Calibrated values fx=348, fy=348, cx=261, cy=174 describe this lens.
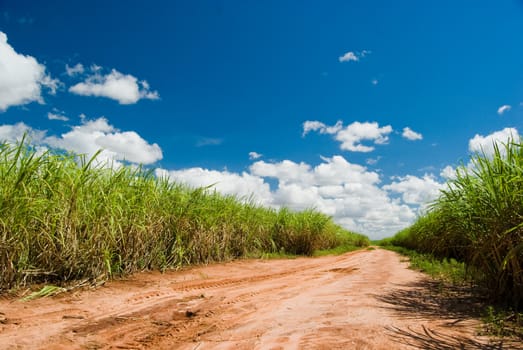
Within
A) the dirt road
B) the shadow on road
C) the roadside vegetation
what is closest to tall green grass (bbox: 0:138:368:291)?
the dirt road

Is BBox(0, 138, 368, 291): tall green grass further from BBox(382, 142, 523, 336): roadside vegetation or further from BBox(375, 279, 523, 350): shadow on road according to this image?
BBox(382, 142, 523, 336): roadside vegetation

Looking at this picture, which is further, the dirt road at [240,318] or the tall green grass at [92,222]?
the tall green grass at [92,222]

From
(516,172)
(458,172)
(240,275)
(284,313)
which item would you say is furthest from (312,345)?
(240,275)

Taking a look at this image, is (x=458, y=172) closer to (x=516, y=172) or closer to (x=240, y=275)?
(x=516, y=172)

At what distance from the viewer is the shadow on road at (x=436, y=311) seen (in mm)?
2408

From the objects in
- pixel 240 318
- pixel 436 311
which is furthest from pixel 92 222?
pixel 436 311

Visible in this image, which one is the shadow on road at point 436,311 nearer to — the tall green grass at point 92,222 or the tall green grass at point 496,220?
the tall green grass at point 496,220

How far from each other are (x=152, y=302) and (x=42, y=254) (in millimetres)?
1344

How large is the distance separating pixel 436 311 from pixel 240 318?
1856mm

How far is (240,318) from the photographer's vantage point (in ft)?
10.4

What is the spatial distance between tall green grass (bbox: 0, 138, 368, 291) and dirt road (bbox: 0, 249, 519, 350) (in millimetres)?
415

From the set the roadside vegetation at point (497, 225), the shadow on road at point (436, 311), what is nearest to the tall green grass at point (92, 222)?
the shadow on road at point (436, 311)

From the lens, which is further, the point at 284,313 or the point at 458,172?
the point at 458,172

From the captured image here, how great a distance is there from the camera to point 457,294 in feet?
13.3
